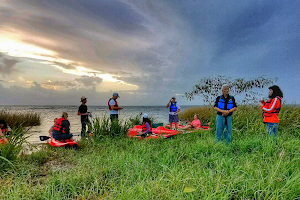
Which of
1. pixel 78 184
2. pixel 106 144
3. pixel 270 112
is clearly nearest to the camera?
pixel 78 184

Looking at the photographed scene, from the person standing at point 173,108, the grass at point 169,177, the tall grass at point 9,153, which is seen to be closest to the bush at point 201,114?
the person standing at point 173,108

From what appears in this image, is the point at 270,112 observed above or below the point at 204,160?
above

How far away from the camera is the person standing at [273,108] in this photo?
5.54 meters

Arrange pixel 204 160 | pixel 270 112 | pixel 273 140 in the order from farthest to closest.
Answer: pixel 270 112 < pixel 273 140 < pixel 204 160

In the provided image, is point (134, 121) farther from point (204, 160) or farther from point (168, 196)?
point (168, 196)

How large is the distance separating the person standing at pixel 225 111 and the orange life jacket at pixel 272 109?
3.44 ft

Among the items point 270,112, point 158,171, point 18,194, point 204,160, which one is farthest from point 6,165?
point 270,112

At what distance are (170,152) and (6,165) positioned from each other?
11.9ft

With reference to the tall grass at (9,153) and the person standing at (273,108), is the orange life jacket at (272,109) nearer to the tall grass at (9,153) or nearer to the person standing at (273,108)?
the person standing at (273,108)

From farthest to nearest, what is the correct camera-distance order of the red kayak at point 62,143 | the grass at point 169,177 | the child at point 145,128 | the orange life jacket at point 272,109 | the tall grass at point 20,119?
the tall grass at point 20,119, the child at point 145,128, the red kayak at point 62,143, the orange life jacket at point 272,109, the grass at point 169,177

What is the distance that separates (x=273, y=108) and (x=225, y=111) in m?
1.46

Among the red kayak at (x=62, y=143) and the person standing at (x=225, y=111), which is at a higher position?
the person standing at (x=225, y=111)

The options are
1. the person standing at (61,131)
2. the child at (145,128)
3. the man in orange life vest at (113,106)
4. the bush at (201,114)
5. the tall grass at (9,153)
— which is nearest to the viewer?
the tall grass at (9,153)

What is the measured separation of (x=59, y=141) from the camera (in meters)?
6.92
